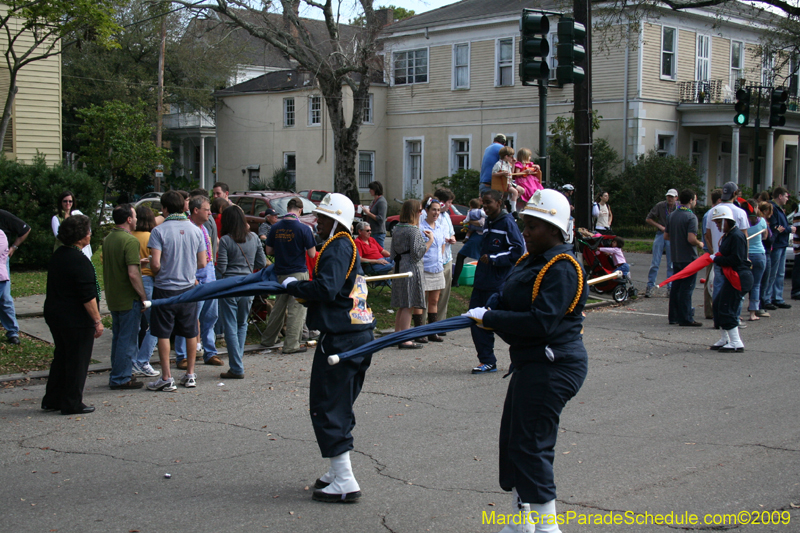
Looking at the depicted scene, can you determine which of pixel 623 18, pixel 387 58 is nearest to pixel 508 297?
pixel 623 18

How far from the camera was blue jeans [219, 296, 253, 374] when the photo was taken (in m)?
8.39

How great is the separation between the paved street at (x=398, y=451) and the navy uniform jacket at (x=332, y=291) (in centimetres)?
115

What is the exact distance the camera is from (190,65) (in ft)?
147

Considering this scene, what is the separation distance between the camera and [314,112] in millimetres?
40531

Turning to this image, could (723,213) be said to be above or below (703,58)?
below

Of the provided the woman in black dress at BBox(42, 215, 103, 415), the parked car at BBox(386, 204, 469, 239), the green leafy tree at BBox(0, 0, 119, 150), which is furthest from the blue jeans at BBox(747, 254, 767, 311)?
the parked car at BBox(386, 204, 469, 239)

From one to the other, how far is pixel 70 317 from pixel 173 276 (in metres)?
1.20

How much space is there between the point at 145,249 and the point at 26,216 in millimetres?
9750

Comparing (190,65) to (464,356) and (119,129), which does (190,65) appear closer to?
(119,129)

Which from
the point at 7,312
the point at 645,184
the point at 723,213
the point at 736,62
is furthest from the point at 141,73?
the point at 723,213

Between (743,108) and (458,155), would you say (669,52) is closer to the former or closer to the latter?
(458,155)

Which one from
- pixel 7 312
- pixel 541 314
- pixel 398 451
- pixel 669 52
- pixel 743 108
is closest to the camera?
pixel 541 314

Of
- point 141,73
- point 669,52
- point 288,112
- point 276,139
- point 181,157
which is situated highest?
point 141,73

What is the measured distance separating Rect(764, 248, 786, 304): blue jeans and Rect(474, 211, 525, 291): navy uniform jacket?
7252mm
